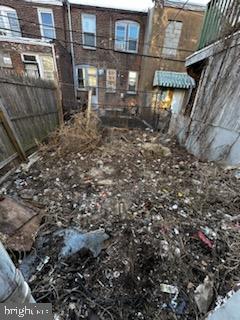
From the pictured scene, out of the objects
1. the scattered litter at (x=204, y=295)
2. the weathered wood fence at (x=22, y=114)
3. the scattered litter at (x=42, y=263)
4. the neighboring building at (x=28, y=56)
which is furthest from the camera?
the neighboring building at (x=28, y=56)

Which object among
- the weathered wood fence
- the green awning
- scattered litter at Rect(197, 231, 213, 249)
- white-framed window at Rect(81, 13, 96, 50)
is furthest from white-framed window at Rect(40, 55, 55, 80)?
scattered litter at Rect(197, 231, 213, 249)

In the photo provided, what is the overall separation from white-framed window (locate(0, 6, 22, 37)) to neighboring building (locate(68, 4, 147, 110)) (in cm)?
328

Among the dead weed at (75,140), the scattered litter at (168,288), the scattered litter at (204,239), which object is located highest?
the scattered litter at (204,239)

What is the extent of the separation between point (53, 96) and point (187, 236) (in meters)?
4.84

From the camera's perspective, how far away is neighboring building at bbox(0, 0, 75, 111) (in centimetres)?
862

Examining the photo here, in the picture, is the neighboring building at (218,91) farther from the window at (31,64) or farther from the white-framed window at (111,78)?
the window at (31,64)

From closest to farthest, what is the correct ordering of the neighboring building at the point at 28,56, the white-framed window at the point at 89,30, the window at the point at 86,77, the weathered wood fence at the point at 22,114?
the weathered wood fence at the point at 22,114
the neighboring building at the point at 28,56
the white-framed window at the point at 89,30
the window at the point at 86,77

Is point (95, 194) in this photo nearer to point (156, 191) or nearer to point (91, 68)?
point (156, 191)

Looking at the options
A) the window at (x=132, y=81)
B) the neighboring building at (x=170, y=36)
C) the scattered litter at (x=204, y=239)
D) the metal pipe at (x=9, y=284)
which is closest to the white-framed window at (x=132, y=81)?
the window at (x=132, y=81)

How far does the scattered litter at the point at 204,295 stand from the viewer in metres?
1.33

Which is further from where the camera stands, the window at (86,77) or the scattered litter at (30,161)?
the window at (86,77)

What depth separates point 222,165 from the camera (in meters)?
3.15

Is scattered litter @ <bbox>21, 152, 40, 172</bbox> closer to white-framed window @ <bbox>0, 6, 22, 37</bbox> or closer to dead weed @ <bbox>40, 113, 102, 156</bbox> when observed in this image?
dead weed @ <bbox>40, 113, 102, 156</bbox>

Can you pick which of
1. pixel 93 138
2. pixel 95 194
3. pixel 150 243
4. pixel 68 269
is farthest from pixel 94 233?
pixel 93 138
